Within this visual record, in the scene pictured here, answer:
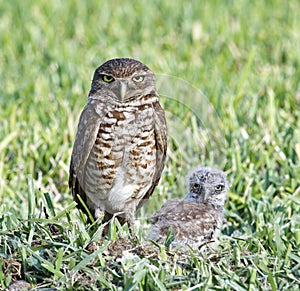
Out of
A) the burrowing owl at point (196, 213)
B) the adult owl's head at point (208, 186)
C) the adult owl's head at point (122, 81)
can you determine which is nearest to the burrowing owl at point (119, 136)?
the adult owl's head at point (122, 81)

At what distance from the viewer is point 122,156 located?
15.8 ft

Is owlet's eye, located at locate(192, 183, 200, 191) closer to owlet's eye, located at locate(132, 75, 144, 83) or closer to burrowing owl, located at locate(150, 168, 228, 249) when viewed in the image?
burrowing owl, located at locate(150, 168, 228, 249)

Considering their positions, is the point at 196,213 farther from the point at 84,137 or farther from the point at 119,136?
the point at 84,137

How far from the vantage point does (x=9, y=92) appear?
26.2ft

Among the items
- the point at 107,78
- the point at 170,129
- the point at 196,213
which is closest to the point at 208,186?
the point at 196,213

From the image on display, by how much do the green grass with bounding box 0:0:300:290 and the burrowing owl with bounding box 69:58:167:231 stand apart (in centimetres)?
27

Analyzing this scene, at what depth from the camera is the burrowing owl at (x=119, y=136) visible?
185 inches

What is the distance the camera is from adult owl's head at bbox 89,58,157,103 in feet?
15.2

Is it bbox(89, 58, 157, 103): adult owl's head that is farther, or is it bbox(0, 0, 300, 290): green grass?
bbox(89, 58, 157, 103): adult owl's head

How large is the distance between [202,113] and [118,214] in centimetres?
138

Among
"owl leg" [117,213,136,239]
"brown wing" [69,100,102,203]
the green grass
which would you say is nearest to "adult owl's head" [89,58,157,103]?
"brown wing" [69,100,102,203]

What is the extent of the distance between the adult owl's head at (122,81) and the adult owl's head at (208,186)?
0.89 meters

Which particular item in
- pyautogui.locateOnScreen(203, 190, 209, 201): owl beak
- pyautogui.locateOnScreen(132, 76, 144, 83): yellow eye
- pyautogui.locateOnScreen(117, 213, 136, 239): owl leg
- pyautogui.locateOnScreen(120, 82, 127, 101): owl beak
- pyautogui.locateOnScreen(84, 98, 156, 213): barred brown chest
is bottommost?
pyautogui.locateOnScreen(117, 213, 136, 239): owl leg

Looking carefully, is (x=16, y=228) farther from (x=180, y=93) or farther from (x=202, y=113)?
(x=202, y=113)
